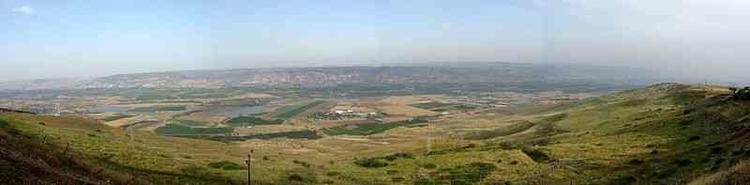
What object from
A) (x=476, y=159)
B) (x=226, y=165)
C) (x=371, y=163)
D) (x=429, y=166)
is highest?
(x=226, y=165)

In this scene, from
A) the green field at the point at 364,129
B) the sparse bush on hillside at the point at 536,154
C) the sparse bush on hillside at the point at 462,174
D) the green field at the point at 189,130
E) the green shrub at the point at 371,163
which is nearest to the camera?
the sparse bush on hillside at the point at 462,174

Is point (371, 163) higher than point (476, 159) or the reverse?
the reverse

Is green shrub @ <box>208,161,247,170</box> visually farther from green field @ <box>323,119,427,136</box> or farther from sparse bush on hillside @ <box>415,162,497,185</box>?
green field @ <box>323,119,427,136</box>

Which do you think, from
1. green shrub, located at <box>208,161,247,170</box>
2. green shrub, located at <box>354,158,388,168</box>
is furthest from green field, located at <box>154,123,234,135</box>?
green shrub, located at <box>208,161,247,170</box>

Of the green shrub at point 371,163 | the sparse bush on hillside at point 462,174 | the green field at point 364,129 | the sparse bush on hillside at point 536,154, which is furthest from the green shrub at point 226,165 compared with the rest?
the green field at point 364,129

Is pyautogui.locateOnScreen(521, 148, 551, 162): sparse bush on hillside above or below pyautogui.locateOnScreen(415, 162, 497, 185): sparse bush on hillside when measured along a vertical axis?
above

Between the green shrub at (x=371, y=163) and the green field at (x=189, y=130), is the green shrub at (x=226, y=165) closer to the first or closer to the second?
the green shrub at (x=371, y=163)

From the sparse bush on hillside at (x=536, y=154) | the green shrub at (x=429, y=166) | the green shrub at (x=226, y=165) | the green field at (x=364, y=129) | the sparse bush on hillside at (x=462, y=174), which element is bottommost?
the green field at (x=364, y=129)

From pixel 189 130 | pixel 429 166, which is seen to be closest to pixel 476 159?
pixel 429 166

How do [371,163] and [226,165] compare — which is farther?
[371,163]

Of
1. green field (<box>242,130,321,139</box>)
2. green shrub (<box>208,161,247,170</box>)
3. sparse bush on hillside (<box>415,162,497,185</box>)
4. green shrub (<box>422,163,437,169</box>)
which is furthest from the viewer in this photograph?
green field (<box>242,130,321,139</box>)

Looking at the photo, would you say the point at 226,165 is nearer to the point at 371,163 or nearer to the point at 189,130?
the point at 371,163

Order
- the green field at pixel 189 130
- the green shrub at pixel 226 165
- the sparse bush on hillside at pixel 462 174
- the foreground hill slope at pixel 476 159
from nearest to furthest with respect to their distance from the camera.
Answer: the foreground hill slope at pixel 476 159, the sparse bush on hillside at pixel 462 174, the green shrub at pixel 226 165, the green field at pixel 189 130
